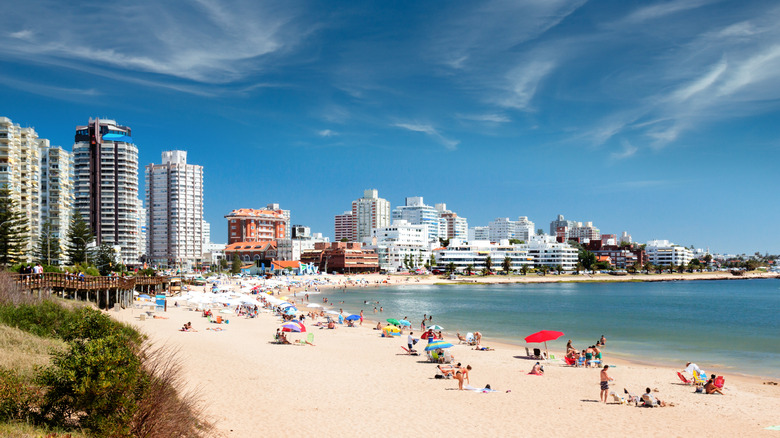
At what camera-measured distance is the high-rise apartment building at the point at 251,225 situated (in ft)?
489

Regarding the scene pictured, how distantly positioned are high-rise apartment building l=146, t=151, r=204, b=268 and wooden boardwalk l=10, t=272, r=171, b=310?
9165 centimetres

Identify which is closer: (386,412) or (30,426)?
(30,426)

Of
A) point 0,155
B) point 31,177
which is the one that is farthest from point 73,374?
point 31,177

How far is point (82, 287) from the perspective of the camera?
2998cm

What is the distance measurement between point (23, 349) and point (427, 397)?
9.87 meters

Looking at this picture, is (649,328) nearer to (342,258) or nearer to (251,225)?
(342,258)

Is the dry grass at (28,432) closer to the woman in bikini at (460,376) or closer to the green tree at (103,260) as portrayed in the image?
the woman in bikini at (460,376)

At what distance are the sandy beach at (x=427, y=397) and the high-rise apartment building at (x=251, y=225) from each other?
421 feet

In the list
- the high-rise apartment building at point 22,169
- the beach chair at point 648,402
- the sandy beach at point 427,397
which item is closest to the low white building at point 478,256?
the high-rise apartment building at point 22,169

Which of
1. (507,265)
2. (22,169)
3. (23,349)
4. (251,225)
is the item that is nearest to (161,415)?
(23,349)

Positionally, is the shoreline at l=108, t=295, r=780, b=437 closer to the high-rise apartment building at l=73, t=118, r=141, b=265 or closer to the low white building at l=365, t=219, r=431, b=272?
the high-rise apartment building at l=73, t=118, r=141, b=265

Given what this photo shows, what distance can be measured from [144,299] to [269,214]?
11454 centimetres

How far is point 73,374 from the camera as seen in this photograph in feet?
22.5

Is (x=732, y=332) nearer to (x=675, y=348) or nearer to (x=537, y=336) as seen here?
(x=675, y=348)
